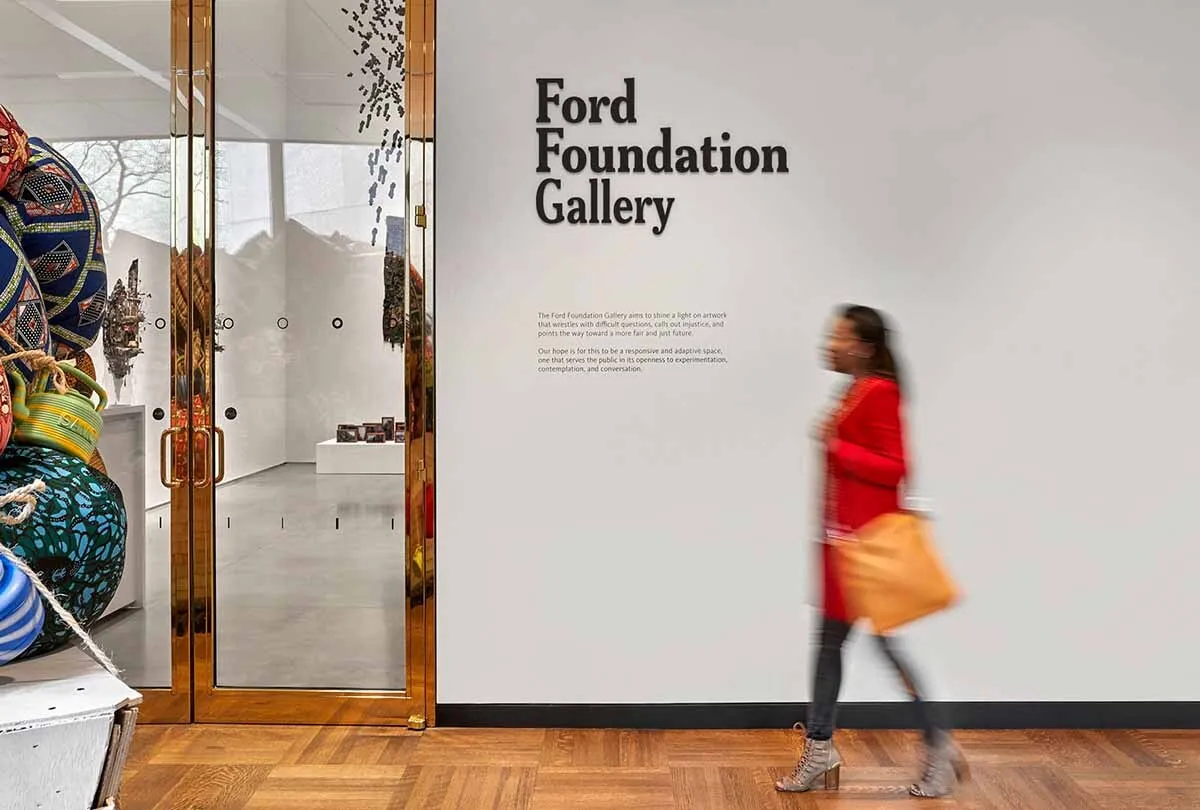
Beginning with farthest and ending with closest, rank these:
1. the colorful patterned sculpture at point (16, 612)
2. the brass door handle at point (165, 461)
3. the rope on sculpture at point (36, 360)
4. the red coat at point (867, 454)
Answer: the brass door handle at point (165, 461) → the red coat at point (867, 454) → the rope on sculpture at point (36, 360) → the colorful patterned sculpture at point (16, 612)

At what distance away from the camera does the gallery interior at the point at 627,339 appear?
3506 millimetres

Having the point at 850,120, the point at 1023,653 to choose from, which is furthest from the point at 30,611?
the point at 1023,653

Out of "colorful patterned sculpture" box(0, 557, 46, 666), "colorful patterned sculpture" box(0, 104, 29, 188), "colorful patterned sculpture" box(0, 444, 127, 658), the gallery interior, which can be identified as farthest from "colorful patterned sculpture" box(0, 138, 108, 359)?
the gallery interior

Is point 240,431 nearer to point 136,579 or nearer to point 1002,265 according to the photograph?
point 136,579

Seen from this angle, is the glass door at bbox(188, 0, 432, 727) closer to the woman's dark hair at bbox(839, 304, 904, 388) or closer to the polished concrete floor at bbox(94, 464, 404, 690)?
the polished concrete floor at bbox(94, 464, 404, 690)

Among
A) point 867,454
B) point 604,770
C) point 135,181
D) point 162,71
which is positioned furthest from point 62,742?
point 162,71

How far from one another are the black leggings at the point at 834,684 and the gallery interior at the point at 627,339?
0.47 meters

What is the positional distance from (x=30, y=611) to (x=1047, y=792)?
2829 mm

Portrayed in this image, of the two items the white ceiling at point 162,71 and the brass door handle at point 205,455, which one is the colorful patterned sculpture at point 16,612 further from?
the white ceiling at point 162,71

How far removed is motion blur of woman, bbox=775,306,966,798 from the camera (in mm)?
2807

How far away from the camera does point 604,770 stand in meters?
3.20

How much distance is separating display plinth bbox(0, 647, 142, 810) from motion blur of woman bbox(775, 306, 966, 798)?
2019mm

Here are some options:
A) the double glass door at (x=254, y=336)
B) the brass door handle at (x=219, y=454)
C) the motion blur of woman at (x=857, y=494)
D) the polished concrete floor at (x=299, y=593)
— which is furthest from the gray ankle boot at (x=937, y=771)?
the brass door handle at (x=219, y=454)

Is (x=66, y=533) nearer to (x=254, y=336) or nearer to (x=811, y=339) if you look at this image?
(x=254, y=336)
